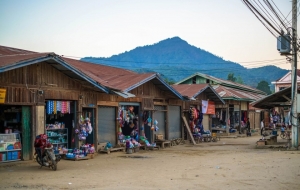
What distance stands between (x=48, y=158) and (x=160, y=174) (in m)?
3.78

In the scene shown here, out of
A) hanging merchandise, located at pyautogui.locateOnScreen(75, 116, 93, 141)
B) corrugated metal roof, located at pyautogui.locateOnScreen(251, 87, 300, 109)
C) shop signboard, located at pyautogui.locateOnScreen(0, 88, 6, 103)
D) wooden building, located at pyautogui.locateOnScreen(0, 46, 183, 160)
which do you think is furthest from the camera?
corrugated metal roof, located at pyautogui.locateOnScreen(251, 87, 300, 109)

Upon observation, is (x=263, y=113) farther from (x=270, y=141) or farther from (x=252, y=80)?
(x=252, y=80)

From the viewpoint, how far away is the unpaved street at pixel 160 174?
9242mm

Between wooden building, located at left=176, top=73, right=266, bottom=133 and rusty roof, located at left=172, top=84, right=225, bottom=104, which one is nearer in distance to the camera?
rusty roof, located at left=172, top=84, right=225, bottom=104

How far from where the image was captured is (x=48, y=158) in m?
12.2

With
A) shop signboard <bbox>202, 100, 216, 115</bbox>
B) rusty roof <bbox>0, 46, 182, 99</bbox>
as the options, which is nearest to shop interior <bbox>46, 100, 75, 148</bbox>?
rusty roof <bbox>0, 46, 182, 99</bbox>

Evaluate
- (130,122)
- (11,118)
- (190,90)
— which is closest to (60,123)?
(11,118)

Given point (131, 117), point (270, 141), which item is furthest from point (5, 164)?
point (270, 141)

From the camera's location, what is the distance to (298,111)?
18.0 metres

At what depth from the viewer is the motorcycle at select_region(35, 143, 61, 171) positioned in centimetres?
1199

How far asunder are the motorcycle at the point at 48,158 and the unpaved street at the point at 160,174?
0.24 meters

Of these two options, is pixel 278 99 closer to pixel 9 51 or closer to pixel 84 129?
pixel 84 129

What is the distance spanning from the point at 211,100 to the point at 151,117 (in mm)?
8900

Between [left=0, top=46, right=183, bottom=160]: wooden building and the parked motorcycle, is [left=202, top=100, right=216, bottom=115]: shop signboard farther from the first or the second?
the parked motorcycle
